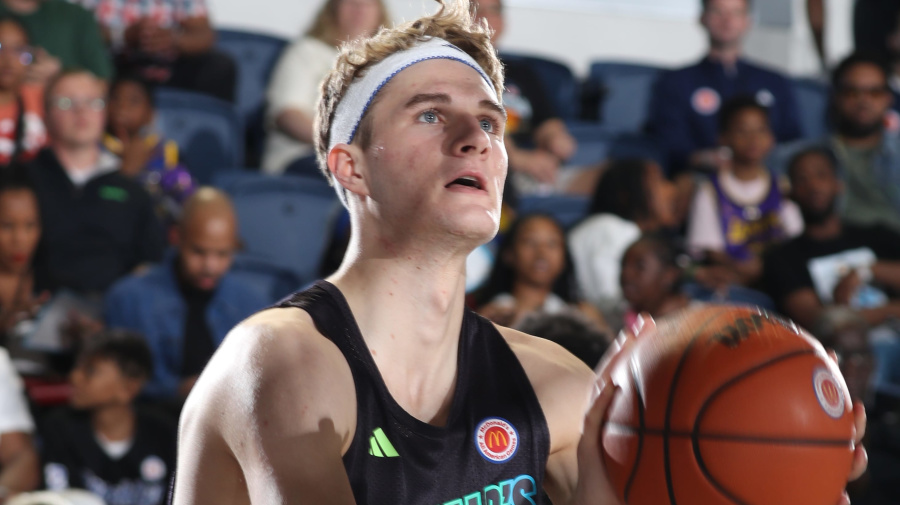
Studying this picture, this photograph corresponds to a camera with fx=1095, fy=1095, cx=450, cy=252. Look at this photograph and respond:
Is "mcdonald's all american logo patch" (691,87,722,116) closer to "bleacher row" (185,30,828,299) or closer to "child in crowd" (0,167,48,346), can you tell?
"bleacher row" (185,30,828,299)

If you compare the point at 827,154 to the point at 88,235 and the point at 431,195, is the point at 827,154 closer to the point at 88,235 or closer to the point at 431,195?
the point at 88,235

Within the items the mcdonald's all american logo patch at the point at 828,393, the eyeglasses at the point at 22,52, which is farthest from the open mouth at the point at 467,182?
the eyeglasses at the point at 22,52

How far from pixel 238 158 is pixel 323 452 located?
5.08 m

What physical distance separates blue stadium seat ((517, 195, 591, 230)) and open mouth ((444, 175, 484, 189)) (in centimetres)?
424

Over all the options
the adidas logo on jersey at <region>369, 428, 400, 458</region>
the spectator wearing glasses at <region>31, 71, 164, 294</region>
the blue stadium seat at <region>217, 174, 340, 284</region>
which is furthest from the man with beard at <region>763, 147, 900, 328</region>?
the adidas logo on jersey at <region>369, 428, 400, 458</region>

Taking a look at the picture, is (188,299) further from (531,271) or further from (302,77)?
(302,77)

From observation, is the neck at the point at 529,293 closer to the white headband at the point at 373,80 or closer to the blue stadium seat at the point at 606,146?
the blue stadium seat at the point at 606,146

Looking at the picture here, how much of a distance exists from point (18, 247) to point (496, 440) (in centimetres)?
357

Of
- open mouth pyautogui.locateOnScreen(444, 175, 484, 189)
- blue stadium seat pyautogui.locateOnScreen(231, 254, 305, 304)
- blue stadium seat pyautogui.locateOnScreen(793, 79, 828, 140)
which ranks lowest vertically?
blue stadium seat pyautogui.locateOnScreen(793, 79, 828, 140)

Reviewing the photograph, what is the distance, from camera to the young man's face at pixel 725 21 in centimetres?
745

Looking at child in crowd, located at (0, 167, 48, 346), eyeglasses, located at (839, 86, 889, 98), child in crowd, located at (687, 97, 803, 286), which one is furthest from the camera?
eyeglasses, located at (839, 86, 889, 98)

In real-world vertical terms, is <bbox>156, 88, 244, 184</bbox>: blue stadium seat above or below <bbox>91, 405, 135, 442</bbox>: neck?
above

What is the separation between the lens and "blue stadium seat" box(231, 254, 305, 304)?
5.47 m

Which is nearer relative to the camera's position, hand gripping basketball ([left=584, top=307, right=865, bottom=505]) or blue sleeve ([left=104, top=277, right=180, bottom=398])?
hand gripping basketball ([left=584, top=307, right=865, bottom=505])
